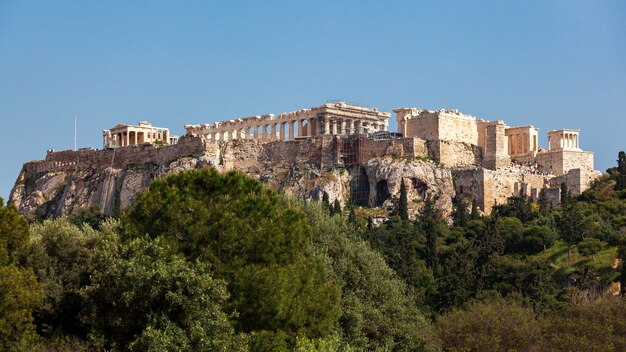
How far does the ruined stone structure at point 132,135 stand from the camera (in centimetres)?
11031

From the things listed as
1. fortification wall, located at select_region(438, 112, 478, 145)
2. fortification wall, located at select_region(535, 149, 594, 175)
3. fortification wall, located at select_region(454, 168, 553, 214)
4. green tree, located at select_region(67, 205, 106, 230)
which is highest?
fortification wall, located at select_region(438, 112, 478, 145)

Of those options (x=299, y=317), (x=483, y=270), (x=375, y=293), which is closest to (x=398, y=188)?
(x=483, y=270)

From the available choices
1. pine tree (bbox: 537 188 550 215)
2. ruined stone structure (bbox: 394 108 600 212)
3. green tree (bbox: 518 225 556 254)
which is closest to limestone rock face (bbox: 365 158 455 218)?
ruined stone structure (bbox: 394 108 600 212)

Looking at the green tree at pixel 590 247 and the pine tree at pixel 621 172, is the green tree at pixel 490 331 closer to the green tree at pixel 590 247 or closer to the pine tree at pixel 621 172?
the green tree at pixel 590 247

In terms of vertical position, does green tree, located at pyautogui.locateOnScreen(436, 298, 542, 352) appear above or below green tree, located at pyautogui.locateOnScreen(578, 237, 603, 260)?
below

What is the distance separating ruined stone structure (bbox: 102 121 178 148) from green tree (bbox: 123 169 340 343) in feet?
214

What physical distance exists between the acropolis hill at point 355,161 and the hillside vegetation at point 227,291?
2999cm

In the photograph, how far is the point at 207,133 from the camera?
360 ft

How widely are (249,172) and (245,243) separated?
180ft

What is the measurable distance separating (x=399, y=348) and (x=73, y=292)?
13309 mm

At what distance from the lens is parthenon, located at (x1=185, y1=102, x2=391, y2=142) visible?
3962 inches

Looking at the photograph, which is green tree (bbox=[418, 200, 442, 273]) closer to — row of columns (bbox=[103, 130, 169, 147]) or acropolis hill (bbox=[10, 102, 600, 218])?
acropolis hill (bbox=[10, 102, 600, 218])

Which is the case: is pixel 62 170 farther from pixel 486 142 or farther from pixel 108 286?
pixel 108 286

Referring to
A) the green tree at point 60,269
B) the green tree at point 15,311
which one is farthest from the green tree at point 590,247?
the green tree at point 15,311
